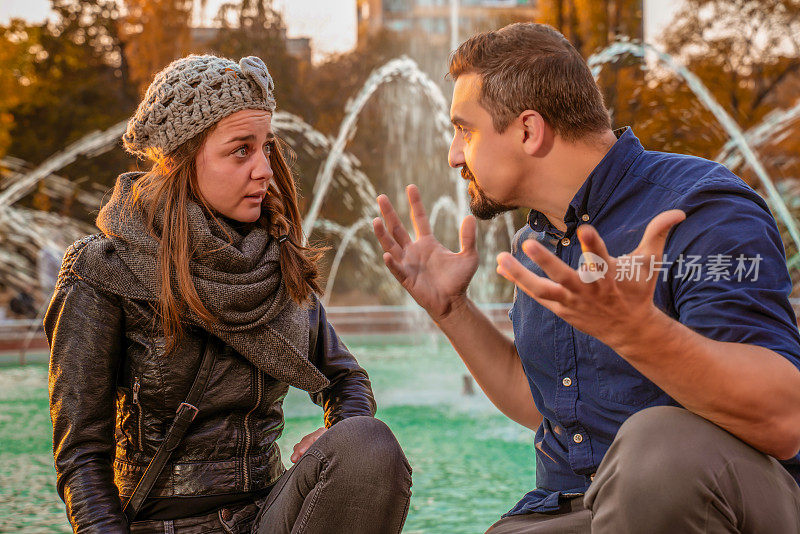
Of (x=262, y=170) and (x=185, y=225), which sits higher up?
(x=262, y=170)

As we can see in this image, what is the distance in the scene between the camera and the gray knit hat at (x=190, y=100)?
2.23 m

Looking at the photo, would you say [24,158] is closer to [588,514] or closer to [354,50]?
[354,50]

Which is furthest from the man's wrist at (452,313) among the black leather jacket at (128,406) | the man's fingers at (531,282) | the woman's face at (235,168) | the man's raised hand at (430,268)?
the man's fingers at (531,282)

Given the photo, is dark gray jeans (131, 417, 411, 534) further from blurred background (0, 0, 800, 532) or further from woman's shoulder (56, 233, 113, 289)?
blurred background (0, 0, 800, 532)

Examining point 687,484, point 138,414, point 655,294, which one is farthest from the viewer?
point 138,414

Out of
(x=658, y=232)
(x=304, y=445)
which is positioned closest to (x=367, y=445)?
(x=304, y=445)

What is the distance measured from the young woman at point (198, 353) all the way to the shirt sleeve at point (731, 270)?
31.2 inches

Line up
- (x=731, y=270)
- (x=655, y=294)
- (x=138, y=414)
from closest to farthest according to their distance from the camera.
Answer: (x=731, y=270) → (x=655, y=294) → (x=138, y=414)

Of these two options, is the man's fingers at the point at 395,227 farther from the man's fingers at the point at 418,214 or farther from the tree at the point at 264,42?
the tree at the point at 264,42

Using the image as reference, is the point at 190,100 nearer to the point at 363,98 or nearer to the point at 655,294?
the point at 655,294

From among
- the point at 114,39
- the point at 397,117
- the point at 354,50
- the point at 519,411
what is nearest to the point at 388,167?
the point at 397,117

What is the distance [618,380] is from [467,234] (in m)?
0.58

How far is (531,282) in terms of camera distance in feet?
4.67

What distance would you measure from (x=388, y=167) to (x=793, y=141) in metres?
9.05
